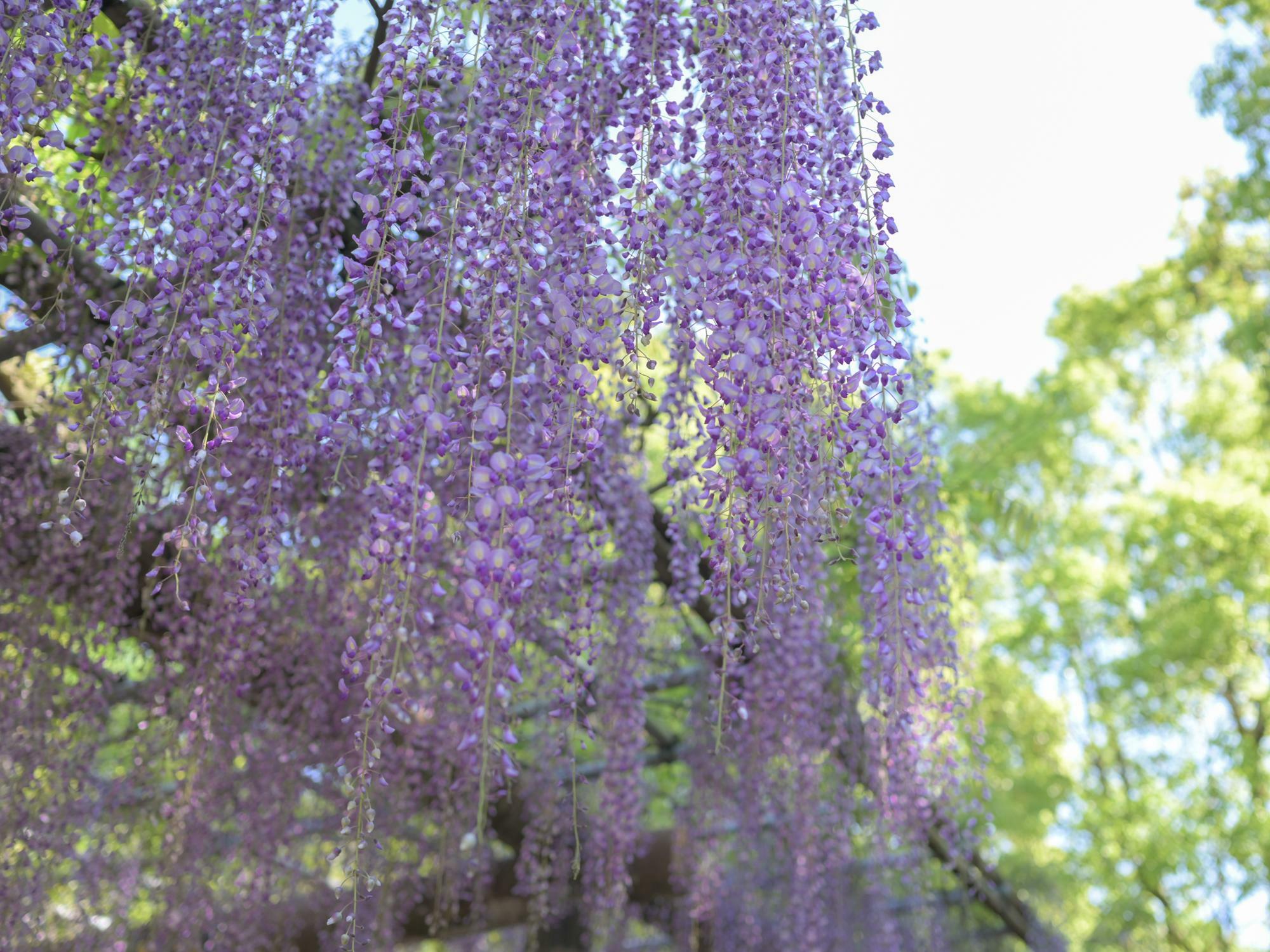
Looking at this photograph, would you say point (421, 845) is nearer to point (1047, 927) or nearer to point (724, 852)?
point (724, 852)

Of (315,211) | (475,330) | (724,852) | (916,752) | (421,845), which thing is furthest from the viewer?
(724,852)

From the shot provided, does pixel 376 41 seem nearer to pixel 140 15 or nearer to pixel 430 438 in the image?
pixel 140 15

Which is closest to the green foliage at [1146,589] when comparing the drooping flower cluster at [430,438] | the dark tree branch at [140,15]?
the drooping flower cluster at [430,438]


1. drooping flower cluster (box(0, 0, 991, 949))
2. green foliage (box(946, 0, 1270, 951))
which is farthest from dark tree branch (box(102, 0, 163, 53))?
green foliage (box(946, 0, 1270, 951))

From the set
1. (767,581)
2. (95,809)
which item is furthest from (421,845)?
(767,581)

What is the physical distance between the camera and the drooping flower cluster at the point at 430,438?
171 centimetres

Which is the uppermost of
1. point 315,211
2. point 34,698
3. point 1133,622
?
point 1133,622

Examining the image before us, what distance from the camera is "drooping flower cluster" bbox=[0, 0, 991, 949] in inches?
67.5

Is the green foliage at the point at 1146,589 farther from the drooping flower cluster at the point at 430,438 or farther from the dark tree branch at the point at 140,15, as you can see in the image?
the dark tree branch at the point at 140,15

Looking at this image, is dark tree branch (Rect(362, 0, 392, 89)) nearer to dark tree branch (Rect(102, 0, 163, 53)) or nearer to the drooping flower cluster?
the drooping flower cluster

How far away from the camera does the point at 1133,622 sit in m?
8.61

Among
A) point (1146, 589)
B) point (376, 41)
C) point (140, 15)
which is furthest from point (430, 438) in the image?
point (1146, 589)

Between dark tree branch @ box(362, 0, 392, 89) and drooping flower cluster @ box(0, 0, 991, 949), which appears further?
dark tree branch @ box(362, 0, 392, 89)

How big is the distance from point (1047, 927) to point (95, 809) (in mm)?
6947
